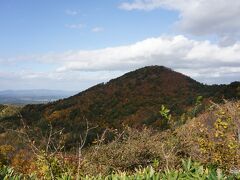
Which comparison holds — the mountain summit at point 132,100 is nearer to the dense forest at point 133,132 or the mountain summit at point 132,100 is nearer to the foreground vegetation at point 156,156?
the dense forest at point 133,132

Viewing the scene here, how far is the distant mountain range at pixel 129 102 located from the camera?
37.2 metres

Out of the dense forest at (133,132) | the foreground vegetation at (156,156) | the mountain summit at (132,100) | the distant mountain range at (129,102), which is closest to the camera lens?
the foreground vegetation at (156,156)

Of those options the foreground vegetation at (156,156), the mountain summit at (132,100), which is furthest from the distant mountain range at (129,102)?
the foreground vegetation at (156,156)

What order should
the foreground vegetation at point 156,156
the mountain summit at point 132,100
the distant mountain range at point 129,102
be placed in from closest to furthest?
the foreground vegetation at point 156,156, the distant mountain range at point 129,102, the mountain summit at point 132,100

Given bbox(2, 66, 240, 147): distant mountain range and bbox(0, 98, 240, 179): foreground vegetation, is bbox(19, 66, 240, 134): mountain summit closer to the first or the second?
bbox(2, 66, 240, 147): distant mountain range

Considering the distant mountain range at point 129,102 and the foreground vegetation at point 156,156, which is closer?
the foreground vegetation at point 156,156

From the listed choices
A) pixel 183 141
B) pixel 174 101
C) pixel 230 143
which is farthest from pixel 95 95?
pixel 230 143

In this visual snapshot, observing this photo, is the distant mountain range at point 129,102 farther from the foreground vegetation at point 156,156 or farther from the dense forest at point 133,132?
the foreground vegetation at point 156,156

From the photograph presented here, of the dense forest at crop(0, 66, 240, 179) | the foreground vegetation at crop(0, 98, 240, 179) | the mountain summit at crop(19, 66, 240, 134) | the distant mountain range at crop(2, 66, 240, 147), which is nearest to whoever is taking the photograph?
the foreground vegetation at crop(0, 98, 240, 179)

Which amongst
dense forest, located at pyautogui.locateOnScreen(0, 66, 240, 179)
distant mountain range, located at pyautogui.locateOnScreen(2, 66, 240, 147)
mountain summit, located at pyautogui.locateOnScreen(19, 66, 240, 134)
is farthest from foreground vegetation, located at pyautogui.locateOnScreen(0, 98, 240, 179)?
mountain summit, located at pyautogui.locateOnScreen(19, 66, 240, 134)

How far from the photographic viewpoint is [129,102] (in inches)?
1736

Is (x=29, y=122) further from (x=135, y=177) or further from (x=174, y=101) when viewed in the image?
(x=135, y=177)

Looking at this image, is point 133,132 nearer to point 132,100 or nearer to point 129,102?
point 129,102

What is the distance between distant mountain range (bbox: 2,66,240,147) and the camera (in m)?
37.2
